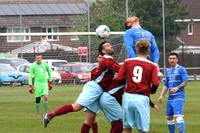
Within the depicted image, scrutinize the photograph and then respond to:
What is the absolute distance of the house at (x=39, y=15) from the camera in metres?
82.1

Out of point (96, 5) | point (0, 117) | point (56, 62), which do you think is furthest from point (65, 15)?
point (0, 117)

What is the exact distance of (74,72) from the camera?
151ft

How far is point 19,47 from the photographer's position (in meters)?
43.8

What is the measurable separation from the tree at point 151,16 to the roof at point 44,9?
18442 millimetres

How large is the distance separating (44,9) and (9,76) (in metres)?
38.9

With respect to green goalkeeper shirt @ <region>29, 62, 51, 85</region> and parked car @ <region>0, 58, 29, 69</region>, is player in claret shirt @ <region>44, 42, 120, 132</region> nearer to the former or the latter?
green goalkeeper shirt @ <region>29, 62, 51, 85</region>

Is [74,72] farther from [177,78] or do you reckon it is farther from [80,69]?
[177,78]

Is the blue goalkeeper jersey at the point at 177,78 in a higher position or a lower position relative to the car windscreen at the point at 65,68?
higher

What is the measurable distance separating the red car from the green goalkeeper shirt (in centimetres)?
1693

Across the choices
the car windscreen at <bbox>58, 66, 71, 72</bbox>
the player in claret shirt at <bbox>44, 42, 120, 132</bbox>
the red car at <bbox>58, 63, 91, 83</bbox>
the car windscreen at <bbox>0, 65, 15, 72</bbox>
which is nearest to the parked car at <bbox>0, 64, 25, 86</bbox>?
A: the car windscreen at <bbox>0, 65, 15, 72</bbox>

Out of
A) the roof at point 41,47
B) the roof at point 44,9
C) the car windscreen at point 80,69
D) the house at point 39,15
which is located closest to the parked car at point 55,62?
the car windscreen at point 80,69

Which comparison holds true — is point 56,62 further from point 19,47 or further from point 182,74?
point 182,74

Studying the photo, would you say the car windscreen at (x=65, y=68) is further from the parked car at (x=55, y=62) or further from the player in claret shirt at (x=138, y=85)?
the player in claret shirt at (x=138, y=85)

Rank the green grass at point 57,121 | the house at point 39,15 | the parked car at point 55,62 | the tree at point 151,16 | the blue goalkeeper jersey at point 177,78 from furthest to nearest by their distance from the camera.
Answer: the house at point 39,15 < the tree at point 151,16 < the parked car at point 55,62 < the green grass at point 57,121 < the blue goalkeeper jersey at point 177,78
